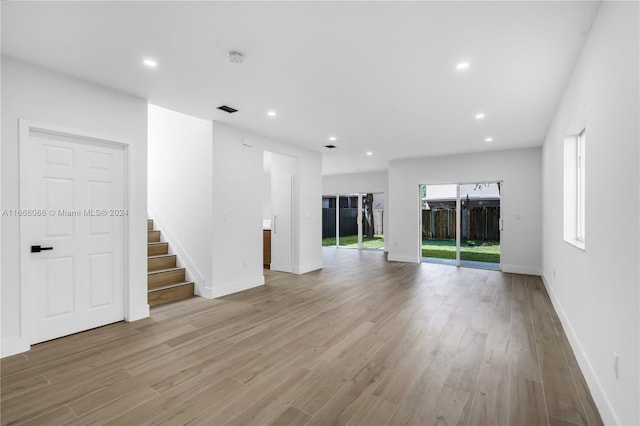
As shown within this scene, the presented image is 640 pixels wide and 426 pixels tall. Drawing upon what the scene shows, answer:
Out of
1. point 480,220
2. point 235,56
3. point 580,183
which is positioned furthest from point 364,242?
point 235,56

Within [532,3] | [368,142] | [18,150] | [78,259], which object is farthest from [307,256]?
[532,3]

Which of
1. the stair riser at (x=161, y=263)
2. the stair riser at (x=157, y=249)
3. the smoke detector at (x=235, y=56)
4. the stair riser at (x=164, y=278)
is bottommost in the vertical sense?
the stair riser at (x=164, y=278)

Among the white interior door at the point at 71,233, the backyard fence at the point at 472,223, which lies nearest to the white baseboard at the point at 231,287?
the white interior door at the point at 71,233

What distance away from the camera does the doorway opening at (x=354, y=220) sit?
10.8 metres

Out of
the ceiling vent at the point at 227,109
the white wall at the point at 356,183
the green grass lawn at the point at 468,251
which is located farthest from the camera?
the white wall at the point at 356,183

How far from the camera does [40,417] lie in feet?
6.32

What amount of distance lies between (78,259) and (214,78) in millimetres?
2439

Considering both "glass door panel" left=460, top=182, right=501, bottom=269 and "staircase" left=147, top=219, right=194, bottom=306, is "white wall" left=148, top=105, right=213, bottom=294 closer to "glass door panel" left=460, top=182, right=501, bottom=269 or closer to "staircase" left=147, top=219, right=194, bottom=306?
"staircase" left=147, top=219, right=194, bottom=306

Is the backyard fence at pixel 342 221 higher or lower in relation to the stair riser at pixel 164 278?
higher

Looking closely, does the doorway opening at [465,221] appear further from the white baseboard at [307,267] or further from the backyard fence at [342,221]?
the backyard fence at [342,221]

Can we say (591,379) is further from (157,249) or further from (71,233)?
(157,249)

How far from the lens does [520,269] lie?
6.64m

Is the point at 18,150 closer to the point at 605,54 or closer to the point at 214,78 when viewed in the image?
the point at 214,78

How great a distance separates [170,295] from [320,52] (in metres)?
3.90
